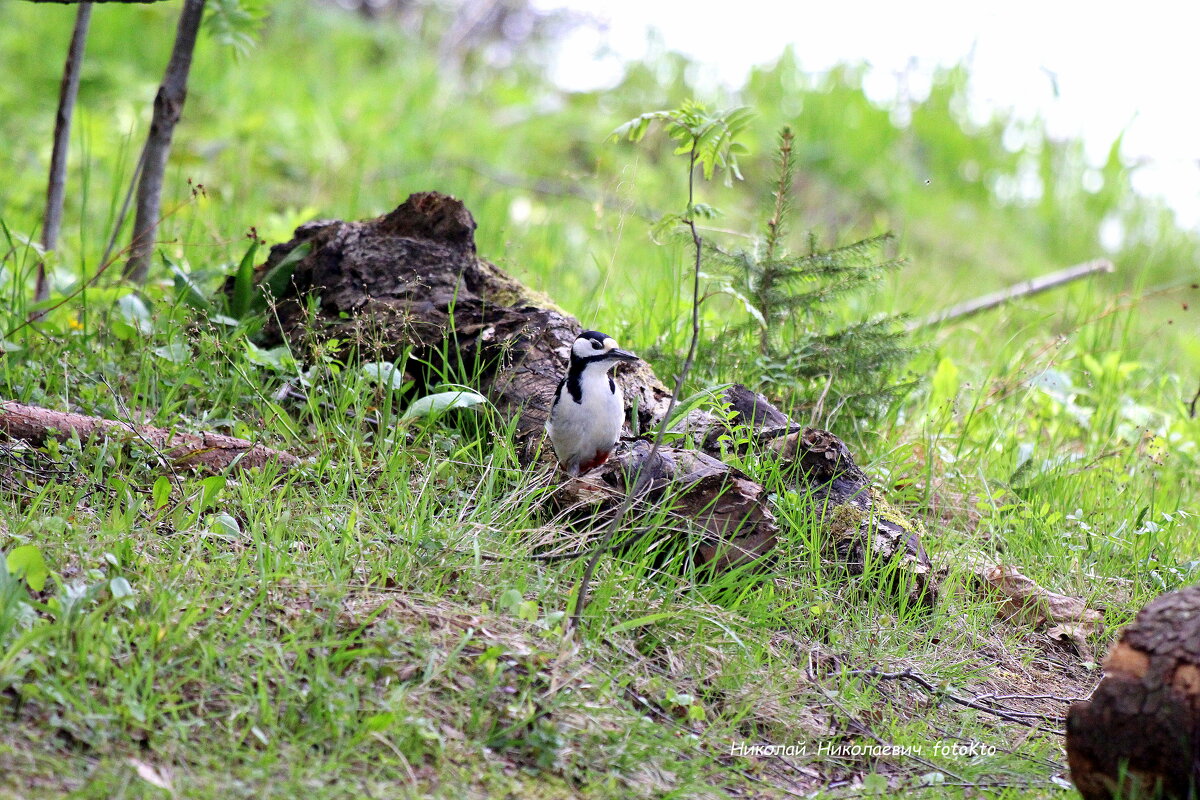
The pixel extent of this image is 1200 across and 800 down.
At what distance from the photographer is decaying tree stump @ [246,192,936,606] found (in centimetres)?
380

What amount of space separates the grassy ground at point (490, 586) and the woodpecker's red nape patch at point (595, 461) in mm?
377

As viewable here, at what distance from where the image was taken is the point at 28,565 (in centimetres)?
289

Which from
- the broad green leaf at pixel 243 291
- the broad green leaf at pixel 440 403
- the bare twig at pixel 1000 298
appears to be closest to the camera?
the broad green leaf at pixel 440 403

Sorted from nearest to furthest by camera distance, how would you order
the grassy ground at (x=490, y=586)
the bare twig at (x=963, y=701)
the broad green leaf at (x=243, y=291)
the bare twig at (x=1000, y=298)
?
1. the grassy ground at (x=490, y=586)
2. the bare twig at (x=963, y=701)
3. the broad green leaf at (x=243, y=291)
4. the bare twig at (x=1000, y=298)

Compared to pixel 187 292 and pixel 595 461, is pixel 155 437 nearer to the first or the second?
pixel 187 292

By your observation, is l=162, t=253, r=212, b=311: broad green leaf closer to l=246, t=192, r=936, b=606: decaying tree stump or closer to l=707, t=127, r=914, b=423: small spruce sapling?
l=246, t=192, r=936, b=606: decaying tree stump

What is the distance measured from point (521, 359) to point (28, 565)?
2173 mm

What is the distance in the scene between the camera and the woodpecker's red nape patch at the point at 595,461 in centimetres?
A: 436

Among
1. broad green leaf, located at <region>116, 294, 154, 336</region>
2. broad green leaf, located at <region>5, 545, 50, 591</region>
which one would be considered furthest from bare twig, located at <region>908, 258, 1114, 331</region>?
broad green leaf, located at <region>5, 545, 50, 591</region>

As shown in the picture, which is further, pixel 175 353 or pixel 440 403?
pixel 175 353

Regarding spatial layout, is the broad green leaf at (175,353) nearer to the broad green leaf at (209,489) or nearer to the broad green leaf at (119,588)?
the broad green leaf at (209,489)

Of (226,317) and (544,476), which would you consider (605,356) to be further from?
(226,317)

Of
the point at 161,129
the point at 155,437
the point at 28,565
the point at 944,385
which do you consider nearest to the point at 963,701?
the point at 944,385

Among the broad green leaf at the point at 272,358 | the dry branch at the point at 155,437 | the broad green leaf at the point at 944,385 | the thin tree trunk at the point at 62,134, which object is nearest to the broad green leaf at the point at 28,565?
the dry branch at the point at 155,437
